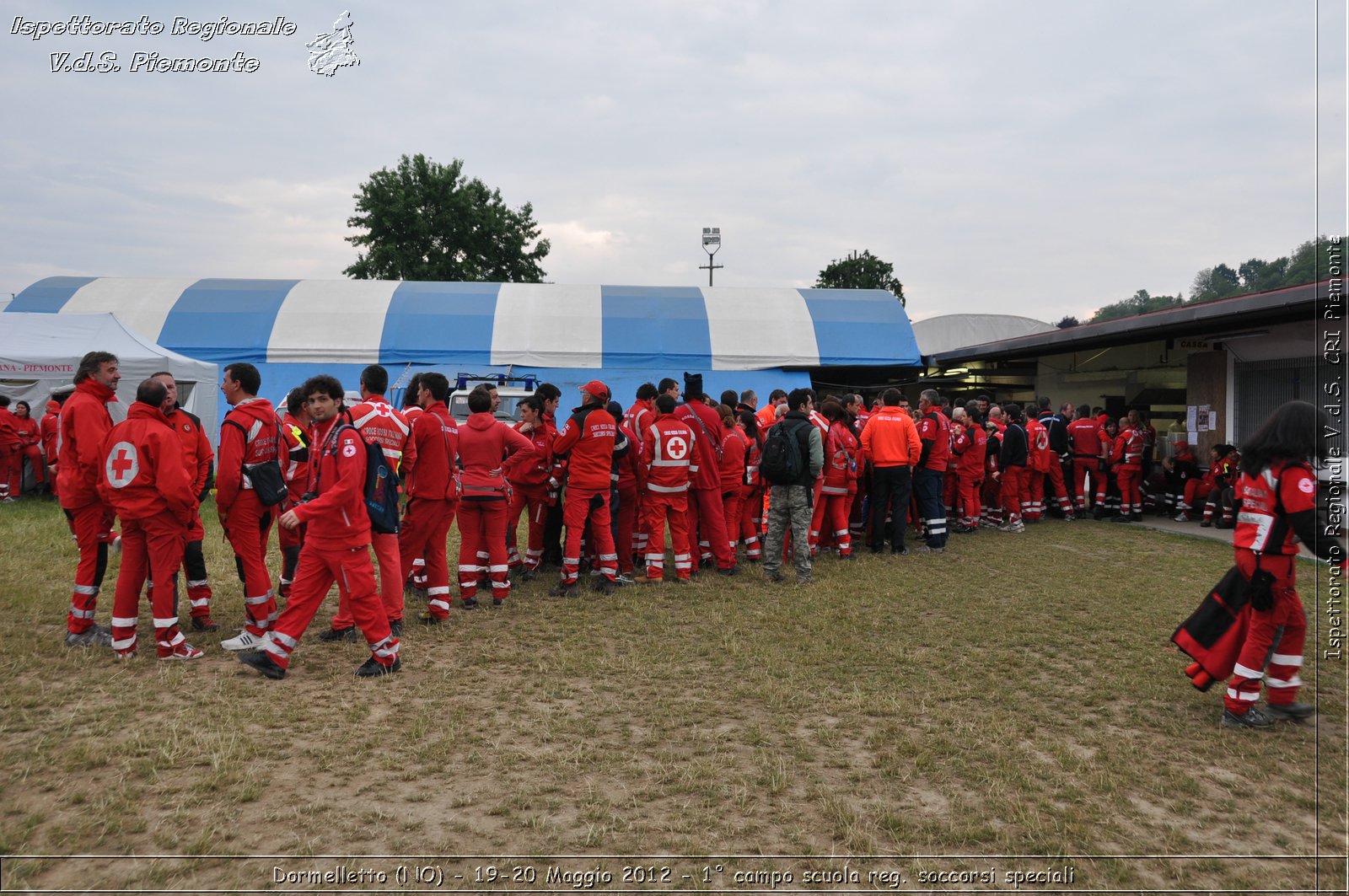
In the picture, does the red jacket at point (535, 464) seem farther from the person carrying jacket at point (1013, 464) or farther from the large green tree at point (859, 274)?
the large green tree at point (859, 274)

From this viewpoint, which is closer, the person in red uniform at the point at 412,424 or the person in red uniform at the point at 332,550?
the person in red uniform at the point at 332,550

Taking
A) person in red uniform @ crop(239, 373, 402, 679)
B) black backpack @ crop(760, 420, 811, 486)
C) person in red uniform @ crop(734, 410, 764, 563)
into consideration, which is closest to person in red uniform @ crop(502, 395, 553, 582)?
black backpack @ crop(760, 420, 811, 486)

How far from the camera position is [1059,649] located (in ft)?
20.8

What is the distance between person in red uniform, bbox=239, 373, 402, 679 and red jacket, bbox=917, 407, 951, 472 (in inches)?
315

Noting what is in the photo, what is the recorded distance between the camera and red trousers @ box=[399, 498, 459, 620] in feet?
22.8

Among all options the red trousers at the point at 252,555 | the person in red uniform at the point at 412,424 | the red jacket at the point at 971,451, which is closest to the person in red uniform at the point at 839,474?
the red jacket at the point at 971,451

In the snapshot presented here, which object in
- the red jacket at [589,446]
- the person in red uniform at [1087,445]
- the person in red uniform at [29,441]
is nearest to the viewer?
the red jacket at [589,446]

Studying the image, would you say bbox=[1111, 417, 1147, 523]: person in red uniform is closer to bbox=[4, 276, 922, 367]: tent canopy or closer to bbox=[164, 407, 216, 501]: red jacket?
bbox=[4, 276, 922, 367]: tent canopy

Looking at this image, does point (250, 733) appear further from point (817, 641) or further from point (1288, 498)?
point (1288, 498)

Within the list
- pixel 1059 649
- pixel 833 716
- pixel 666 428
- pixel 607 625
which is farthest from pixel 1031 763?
pixel 666 428

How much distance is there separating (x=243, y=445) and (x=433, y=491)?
1487 mm

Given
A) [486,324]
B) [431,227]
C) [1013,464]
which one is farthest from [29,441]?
[431,227]

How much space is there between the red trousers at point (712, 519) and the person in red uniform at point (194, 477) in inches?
182

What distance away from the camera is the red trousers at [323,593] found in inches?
208
